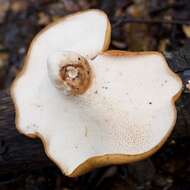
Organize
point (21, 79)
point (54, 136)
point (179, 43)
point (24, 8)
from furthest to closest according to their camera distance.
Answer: point (24, 8)
point (179, 43)
point (21, 79)
point (54, 136)

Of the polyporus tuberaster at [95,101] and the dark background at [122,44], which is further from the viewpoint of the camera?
the dark background at [122,44]

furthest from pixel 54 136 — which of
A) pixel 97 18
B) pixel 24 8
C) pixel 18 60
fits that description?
pixel 24 8

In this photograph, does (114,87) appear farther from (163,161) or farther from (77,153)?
(163,161)

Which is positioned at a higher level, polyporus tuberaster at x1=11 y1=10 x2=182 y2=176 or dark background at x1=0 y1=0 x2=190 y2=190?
polyporus tuberaster at x1=11 y1=10 x2=182 y2=176

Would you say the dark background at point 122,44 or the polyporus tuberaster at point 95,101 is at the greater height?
the polyporus tuberaster at point 95,101
